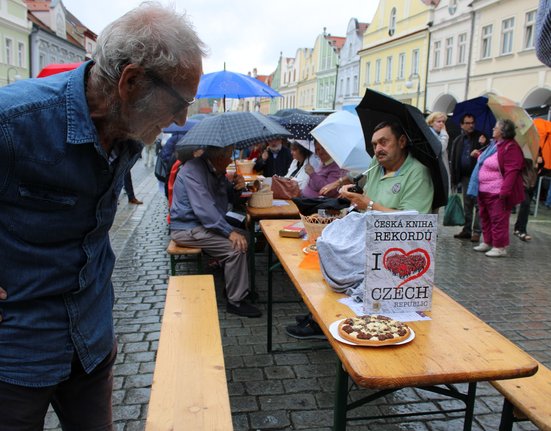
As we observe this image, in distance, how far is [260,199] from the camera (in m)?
5.55

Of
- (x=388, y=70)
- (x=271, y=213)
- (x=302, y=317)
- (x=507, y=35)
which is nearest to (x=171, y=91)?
(x=302, y=317)

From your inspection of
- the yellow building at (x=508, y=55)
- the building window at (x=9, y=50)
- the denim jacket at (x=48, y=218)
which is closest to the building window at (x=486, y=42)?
the yellow building at (x=508, y=55)

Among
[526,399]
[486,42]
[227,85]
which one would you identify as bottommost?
[526,399]

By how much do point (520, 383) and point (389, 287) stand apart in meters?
0.78

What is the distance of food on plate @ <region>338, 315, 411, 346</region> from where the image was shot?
1889 millimetres

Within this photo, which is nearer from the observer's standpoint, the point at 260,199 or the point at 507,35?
the point at 260,199

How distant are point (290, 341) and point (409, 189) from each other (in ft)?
5.44

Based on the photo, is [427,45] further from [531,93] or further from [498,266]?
[498,266]

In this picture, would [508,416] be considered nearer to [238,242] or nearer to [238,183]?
[238,242]

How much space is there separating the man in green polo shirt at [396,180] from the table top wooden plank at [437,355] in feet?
3.39

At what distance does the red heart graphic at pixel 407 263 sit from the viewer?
2150 mm

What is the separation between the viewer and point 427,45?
31.0 metres

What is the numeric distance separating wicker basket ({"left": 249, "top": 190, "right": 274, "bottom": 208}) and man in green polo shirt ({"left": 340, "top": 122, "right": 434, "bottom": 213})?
210 cm

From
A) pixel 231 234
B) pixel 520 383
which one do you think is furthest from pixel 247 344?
pixel 520 383
